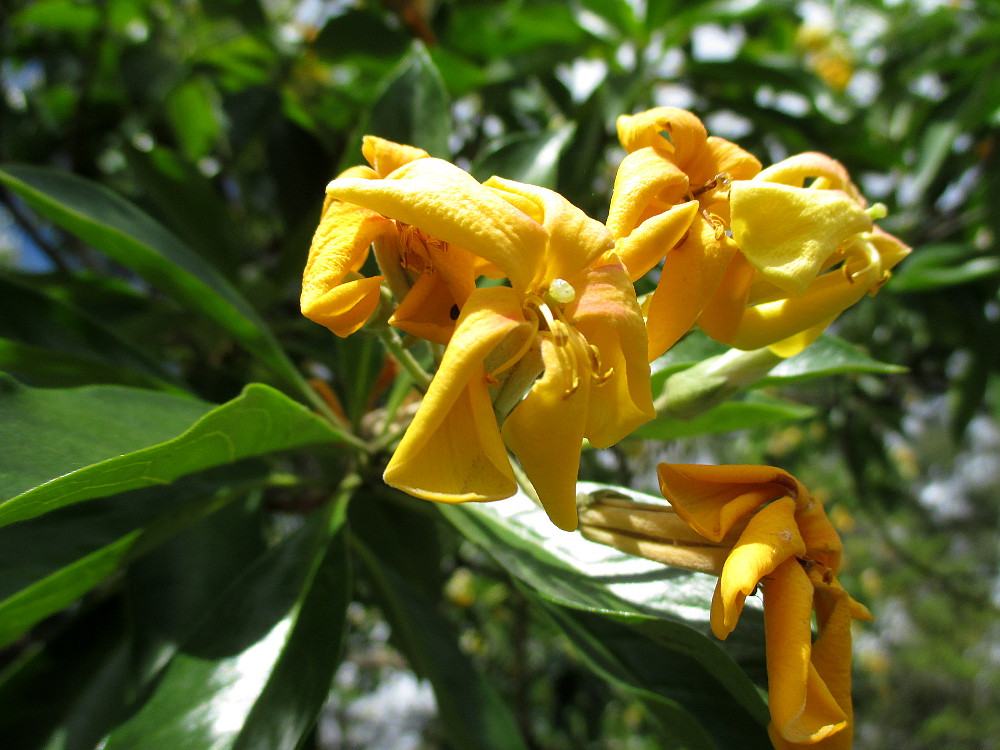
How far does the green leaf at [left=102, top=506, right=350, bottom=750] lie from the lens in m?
1.05

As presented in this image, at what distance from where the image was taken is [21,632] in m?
1.12

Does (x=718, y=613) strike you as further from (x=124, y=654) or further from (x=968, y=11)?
(x=968, y=11)

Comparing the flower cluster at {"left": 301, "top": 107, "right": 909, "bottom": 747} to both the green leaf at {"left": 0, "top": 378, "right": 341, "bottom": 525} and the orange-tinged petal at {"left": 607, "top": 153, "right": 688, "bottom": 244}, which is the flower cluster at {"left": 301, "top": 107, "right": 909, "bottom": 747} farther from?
the green leaf at {"left": 0, "top": 378, "right": 341, "bottom": 525}

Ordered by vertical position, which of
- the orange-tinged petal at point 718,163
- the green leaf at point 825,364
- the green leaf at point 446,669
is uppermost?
the orange-tinged petal at point 718,163

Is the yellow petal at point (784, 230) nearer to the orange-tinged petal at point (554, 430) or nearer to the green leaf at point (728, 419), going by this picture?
the orange-tinged petal at point (554, 430)

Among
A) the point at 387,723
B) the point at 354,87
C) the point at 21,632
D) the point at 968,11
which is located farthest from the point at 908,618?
the point at 21,632

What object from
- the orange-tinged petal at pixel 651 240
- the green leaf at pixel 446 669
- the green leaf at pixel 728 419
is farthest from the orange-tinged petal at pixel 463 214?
the green leaf at pixel 446 669

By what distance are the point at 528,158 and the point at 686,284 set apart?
0.77m

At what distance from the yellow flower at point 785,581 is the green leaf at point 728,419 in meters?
0.35

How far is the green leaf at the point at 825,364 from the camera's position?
120 cm

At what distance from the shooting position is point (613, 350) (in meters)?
0.79

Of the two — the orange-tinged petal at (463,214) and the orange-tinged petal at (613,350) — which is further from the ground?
the orange-tinged petal at (463,214)

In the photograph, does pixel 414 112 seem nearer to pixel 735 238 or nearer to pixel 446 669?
pixel 735 238

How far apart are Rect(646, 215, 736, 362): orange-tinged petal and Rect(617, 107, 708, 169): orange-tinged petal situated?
0.14 meters
